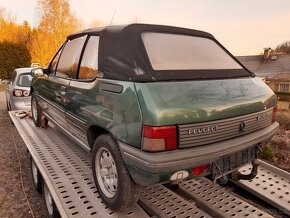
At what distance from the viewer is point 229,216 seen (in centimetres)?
237

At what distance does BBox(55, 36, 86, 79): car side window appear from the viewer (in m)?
3.31

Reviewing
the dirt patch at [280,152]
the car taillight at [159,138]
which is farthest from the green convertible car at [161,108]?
the dirt patch at [280,152]

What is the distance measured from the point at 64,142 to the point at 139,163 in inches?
91.5

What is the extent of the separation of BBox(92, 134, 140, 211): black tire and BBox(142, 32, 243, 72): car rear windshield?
0.82 m

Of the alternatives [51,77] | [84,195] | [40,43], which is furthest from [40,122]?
[40,43]

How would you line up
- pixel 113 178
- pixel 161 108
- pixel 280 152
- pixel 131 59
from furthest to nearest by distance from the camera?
pixel 280 152, pixel 113 178, pixel 131 59, pixel 161 108

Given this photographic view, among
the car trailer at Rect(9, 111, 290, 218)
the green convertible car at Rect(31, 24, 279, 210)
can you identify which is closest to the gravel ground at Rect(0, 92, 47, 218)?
the car trailer at Rect(9, 111, 290, 218)

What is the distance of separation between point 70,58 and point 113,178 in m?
1.85

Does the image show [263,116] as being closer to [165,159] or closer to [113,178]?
[165,159]

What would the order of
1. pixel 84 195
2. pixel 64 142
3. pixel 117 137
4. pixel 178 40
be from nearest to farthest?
pixel 117 137, pixel 84 195, pixel 178 40, pixel 64 142

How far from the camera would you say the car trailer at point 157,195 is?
240 cm

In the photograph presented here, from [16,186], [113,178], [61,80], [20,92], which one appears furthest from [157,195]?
[20,92]

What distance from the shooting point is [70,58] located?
11.8 feet

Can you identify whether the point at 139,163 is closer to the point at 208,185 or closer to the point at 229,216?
the point at 229,216
